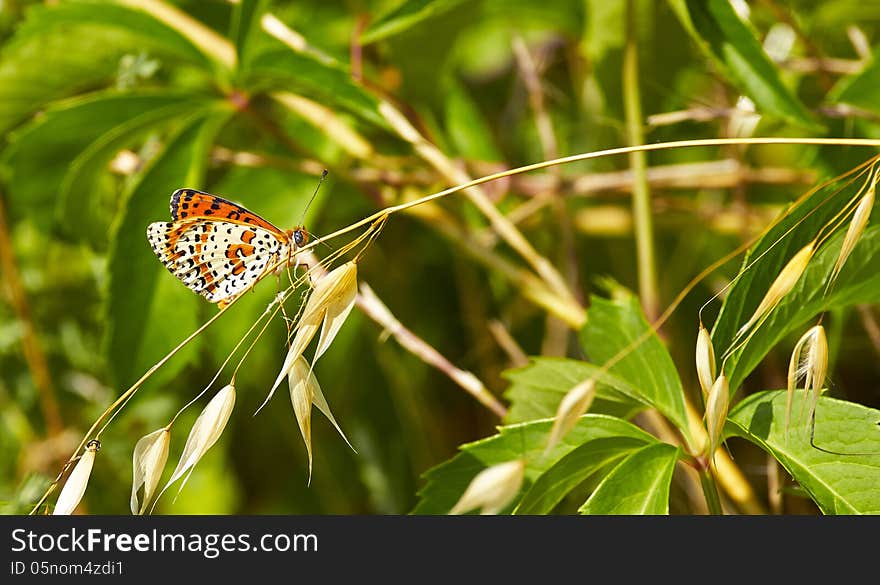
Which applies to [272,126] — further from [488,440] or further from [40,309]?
[40,309]

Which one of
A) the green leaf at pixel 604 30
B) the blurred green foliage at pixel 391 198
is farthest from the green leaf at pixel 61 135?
the green leaf at pixel 604 30

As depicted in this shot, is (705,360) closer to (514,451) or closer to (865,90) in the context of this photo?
(514,451)

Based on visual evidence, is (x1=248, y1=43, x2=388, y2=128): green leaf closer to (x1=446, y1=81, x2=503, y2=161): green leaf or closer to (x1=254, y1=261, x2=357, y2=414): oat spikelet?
(x1=254, y1=261, x2=357, y2=414): oat spikelet

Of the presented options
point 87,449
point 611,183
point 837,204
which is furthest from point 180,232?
point 611,183

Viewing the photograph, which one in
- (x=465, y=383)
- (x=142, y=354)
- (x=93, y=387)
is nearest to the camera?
(x=465, y=383)

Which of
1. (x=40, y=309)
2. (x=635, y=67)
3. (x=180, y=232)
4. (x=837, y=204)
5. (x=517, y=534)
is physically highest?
(x=40, y=309)

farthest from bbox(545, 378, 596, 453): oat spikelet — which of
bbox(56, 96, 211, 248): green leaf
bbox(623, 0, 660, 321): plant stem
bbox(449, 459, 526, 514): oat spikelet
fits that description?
bbox(56, 96, 211, 248): green leaf

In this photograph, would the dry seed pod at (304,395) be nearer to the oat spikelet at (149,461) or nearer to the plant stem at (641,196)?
the oat spikelet at (149,461)
